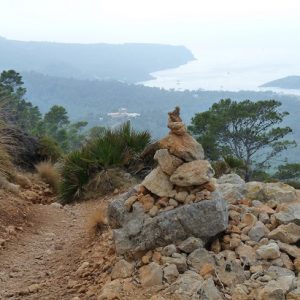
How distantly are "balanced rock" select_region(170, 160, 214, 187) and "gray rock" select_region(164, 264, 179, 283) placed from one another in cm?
86

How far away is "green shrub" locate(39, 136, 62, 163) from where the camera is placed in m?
13.5

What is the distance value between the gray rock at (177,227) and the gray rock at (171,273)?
0.34m

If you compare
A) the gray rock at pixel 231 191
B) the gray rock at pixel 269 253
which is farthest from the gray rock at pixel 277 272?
the gray rock at pixel 231 191

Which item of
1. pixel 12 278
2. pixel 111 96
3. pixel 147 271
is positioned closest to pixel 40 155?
pixel 12 278

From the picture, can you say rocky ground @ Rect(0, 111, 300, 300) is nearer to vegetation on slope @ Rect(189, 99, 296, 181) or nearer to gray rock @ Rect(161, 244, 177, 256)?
gray rock @ Rect(161, 244, 177, 256)

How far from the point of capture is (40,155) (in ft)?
44.4

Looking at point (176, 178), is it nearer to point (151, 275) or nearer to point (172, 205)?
point (172, 205)

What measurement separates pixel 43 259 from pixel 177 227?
1.77m

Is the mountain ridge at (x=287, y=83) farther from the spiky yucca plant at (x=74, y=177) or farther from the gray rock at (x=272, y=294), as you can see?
the gray rock at (x=272, y=294)

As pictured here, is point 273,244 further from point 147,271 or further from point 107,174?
point 107,174

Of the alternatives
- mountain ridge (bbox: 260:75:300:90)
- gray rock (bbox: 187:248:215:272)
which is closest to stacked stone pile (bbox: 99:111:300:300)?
gray rock (bbox: 187:248:215:272)

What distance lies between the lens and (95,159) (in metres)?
9.06

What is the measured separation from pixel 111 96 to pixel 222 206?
394 ft

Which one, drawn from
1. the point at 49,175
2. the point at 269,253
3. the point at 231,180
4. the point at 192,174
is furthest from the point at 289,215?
the point at 49,175
